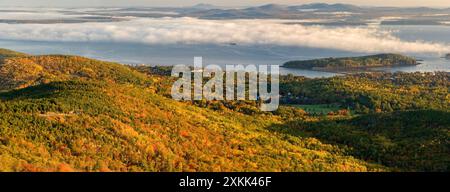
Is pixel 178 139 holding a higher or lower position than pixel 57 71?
higher

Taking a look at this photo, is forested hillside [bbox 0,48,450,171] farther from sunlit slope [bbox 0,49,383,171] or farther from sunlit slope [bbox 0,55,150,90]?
sunlit slope [bbox 0,55,150,90]

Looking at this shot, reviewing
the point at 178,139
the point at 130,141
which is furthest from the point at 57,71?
the point at 130,141

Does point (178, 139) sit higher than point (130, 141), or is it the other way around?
point (130, 141)

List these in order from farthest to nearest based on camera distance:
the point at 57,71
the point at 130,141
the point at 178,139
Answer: the point at 57,71, the point at 178,139, the point at 130,141

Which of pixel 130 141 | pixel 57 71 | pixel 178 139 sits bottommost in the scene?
pixel 57 71

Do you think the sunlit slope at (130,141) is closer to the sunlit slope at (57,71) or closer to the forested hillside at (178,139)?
the forested hillside at (178,139)

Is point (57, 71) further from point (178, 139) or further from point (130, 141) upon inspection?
point (130, 141)

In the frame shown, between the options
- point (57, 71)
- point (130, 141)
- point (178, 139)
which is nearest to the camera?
point (130, 141)

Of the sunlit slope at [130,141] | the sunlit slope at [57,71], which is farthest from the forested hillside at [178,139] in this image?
the sunlit slope at [57,71]

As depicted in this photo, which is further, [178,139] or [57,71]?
[57,71]
